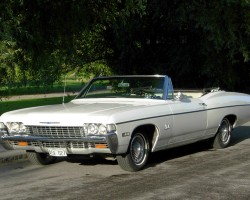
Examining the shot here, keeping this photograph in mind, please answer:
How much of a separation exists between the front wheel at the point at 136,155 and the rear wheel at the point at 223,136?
2.42m

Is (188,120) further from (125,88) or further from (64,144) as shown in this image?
(64,144)

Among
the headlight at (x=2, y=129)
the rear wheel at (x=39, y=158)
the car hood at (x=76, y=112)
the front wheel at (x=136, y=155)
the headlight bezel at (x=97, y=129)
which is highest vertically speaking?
the car hood at (x=76, y=112)

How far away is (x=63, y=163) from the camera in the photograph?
353 inches

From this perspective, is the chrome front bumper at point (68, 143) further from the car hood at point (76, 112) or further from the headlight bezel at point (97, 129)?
the car hood at point (76, 112)

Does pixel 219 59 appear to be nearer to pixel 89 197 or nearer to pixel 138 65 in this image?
pixel 138 65

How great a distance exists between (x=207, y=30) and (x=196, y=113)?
31.8 feet

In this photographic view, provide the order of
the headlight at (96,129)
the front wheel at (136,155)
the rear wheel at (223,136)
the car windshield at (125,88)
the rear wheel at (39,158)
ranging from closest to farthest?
the headlight at (96,129) → the front wheel at (136,155) → the rear wheel at (39,158) → the car windshield at (125,88) → the rear wheel at (223,136)

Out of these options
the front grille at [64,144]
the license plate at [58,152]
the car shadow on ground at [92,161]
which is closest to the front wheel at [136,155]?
the front grille at [64,144]

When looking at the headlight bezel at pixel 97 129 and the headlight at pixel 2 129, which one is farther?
the headlight at pixel 2 129

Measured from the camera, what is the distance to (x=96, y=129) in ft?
24.8

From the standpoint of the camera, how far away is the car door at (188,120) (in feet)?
28.9

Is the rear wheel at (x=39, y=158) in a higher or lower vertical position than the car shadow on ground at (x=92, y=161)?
higher

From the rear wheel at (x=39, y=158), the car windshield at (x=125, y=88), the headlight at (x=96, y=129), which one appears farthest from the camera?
the car windshield at (x=125, y=88)

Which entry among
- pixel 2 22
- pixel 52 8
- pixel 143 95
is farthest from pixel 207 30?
pixel 143 95
